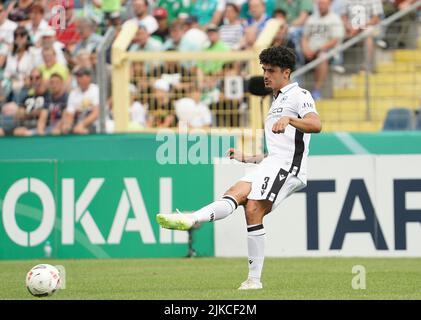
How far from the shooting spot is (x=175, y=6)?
21391 millimetres

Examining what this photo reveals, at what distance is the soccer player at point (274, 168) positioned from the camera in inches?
452

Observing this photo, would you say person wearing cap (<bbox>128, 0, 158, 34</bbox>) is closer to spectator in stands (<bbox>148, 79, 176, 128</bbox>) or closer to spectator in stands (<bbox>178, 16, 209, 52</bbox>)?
spectator in stands (<bbox>178, 16, 209, 52</bbox>)

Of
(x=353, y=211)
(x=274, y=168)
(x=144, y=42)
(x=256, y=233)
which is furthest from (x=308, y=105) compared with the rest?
(x=144, y=42)

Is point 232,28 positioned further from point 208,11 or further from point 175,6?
point 175,6

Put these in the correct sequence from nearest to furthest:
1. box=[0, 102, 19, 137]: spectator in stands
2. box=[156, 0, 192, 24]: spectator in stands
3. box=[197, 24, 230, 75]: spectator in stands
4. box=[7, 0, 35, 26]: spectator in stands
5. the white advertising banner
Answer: the white advertising banner < box=[197, 24, 230, 75]: spectator in stands < box=[0, 102, 19, 137]: spectator in stands < box=[7, 0, 35, 26]: spectator in stands < box=[156, 0, 192, 24]: spectator in stands

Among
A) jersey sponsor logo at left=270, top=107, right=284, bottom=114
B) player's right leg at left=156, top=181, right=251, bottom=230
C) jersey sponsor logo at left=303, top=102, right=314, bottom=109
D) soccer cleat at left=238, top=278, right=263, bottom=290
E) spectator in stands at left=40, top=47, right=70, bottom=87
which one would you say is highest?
spectator in stands at left=40, top=47, right=70, bottom=87

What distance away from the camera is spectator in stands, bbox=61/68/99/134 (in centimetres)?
1983

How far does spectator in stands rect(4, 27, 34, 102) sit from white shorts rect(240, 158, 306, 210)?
9235 mm

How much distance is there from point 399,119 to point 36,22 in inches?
260

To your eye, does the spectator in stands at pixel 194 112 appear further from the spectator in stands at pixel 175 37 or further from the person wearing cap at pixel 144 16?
the person wearing cap at pixel 144 16

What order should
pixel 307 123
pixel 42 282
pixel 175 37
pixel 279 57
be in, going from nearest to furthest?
pixel 42 282
pixel 307 123
pixel 279 57
pixel 175 37

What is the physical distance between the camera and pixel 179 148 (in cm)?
1881

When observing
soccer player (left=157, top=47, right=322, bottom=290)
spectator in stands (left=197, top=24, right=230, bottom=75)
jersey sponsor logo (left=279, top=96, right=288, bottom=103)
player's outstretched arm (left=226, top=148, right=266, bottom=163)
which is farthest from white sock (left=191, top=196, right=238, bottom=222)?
spectator in stands (left=197, top=24, right=230, bottom=75)
